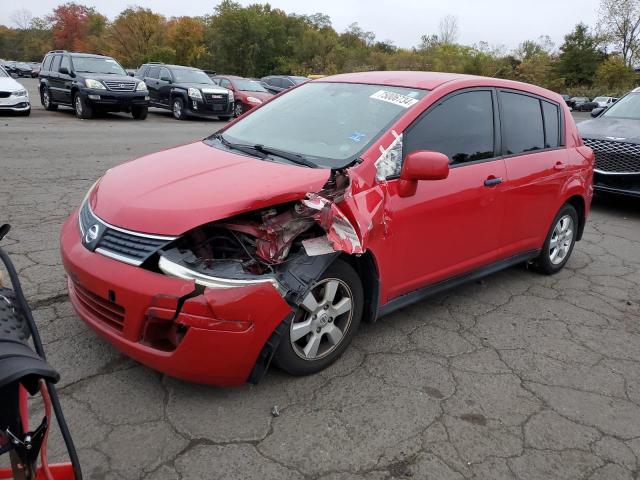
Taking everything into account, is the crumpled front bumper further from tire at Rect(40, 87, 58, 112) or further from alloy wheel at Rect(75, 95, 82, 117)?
tire at Rect(40, 87, 58, 112)

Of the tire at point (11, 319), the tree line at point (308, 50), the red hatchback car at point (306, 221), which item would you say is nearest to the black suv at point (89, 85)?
the red hatchback car at point (306, 221)

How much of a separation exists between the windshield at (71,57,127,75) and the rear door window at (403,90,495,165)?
13.7 m

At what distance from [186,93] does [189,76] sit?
0.98 meters

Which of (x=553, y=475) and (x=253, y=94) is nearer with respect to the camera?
(x=553, y=475)

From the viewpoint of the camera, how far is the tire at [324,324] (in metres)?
2.89

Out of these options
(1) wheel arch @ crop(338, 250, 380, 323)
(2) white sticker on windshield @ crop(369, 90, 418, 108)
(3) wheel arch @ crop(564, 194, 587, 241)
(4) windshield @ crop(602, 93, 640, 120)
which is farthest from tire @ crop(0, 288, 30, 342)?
(4) windshield @ crop(602, 93, 640, 120)

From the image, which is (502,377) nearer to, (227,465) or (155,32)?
(227,465)

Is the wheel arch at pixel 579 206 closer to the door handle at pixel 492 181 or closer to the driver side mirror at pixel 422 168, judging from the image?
the door handle at pixel 492 181

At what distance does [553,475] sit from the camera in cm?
249

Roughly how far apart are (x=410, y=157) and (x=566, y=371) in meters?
1.64

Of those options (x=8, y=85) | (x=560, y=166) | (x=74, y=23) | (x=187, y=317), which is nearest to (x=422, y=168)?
(x=187, y=317)

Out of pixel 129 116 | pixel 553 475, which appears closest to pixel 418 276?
pixel 553 475

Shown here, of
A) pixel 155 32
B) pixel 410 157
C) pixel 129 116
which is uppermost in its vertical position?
pixel 155 32

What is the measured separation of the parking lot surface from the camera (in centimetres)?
247
